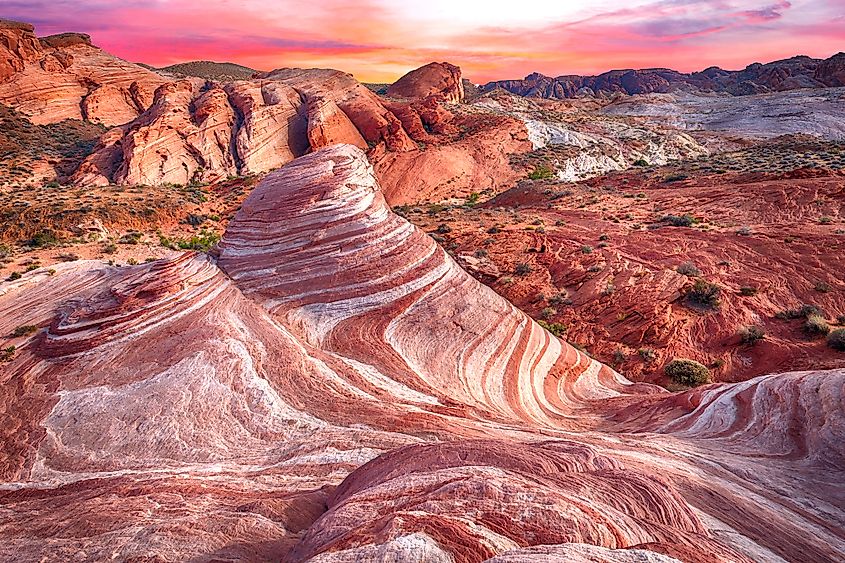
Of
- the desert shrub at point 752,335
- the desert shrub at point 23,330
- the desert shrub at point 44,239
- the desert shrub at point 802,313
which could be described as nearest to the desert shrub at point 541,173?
the desert shrub at point 802,313

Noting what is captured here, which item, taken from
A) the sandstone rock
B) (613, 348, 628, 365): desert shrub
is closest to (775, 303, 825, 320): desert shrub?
(613, 348, 628, 365): desert shrub

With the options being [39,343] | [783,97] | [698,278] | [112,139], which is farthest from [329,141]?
[783,97]

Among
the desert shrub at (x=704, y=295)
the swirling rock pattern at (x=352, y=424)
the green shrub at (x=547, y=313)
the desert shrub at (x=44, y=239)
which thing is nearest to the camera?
the swirling rock pattern at (x=352, y=424)

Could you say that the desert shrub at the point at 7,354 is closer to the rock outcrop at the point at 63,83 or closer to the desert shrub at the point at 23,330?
the desert shrub at the point at 23,330

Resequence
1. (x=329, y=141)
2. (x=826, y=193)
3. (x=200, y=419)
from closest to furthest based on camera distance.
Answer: (x=200, y=419) → (x=826, y=193) → (x=329, y=141)

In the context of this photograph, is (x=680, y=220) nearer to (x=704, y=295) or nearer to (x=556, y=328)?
Answer: (x=704, y=295)

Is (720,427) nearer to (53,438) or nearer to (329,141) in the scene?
(53,438)
